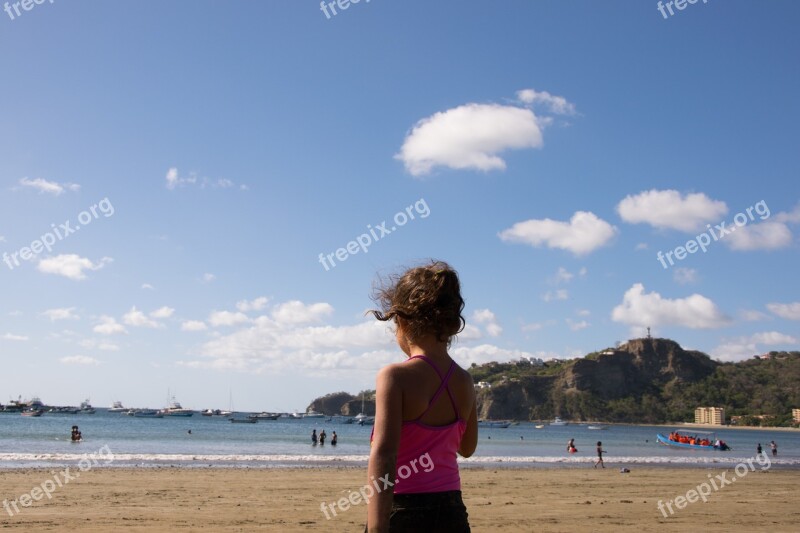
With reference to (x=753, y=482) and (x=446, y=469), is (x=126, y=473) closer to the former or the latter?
(x=753, y=482)

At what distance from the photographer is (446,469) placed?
8.80 feet

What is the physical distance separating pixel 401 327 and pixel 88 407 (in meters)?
212

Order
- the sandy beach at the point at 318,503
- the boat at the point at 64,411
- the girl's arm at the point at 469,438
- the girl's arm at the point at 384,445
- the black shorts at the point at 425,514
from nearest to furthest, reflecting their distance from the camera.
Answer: the girl's arm at the point at 384,445, the black shorts at the point at 425,514, the girl's arm at the point at 469,438, the sandy beach at the point at 318,503, the boat at the point at 64,411

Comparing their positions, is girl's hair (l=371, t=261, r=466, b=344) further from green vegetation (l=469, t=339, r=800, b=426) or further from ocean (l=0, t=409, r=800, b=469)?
green vegetation (l=469, t=339, r=800, b=426)

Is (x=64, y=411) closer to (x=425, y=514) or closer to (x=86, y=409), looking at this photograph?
(x=86, y=409)

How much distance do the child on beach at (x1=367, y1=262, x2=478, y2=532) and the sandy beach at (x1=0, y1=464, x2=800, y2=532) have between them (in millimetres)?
9709

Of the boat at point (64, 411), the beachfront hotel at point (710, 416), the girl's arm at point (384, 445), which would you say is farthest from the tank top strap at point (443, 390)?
the beachfront hotel at point (710, 416)

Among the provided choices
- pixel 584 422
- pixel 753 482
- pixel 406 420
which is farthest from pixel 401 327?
pixel 584 422

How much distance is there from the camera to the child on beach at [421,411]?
2500mm

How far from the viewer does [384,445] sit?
2482 mm

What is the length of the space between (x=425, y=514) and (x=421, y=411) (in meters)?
0.38

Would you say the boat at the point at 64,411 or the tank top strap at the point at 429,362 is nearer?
the tank top strap at the point at 429,362

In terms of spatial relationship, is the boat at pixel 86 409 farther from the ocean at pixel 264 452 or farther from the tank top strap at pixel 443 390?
the tank top strap at pixel 443 390

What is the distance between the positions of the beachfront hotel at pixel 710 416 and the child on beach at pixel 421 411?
18685 centimetres
